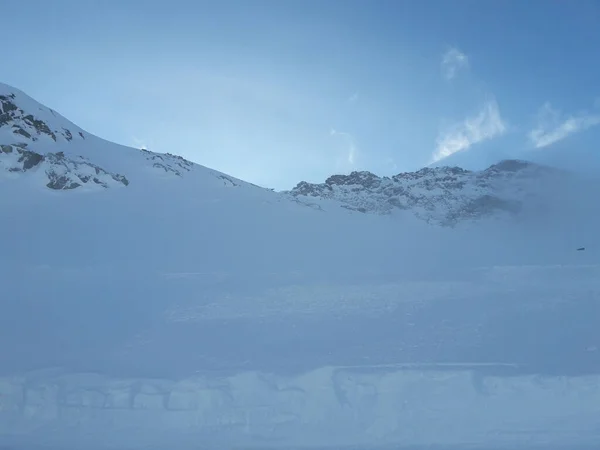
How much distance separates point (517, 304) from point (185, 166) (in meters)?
28.3

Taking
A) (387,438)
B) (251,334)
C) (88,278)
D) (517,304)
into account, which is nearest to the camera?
(387,438)

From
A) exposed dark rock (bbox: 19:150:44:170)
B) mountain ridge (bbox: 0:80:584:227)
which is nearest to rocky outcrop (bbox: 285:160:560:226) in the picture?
mountain ridge (bbox: 0:80:584:227)

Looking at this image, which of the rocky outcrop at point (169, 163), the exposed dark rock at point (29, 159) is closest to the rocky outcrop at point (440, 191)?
the rocky outcrop at point (169, 163)

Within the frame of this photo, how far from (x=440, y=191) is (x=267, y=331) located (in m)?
46.3

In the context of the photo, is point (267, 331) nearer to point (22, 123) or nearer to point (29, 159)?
point (29, 159)

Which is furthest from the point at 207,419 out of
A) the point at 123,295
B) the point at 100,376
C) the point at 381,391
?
the point at 123,295

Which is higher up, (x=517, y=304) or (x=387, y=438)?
(x=517, y=304)

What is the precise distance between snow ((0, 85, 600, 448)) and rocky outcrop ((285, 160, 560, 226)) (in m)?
20.0

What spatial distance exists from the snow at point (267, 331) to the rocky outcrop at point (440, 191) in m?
20.0

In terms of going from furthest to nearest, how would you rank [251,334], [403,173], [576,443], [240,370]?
[403,173] < [251,334] < [240,370] < [576,443]

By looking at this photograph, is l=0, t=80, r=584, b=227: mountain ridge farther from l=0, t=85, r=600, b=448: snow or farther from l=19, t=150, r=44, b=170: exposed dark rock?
l=0, t=85, r=600, b=448: snow

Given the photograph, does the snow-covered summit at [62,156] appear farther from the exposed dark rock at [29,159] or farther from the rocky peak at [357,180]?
the rocky peak at [357,180]

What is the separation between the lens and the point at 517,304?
1527 centimetres

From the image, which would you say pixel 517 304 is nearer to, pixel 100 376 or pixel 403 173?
pixel 100 376
